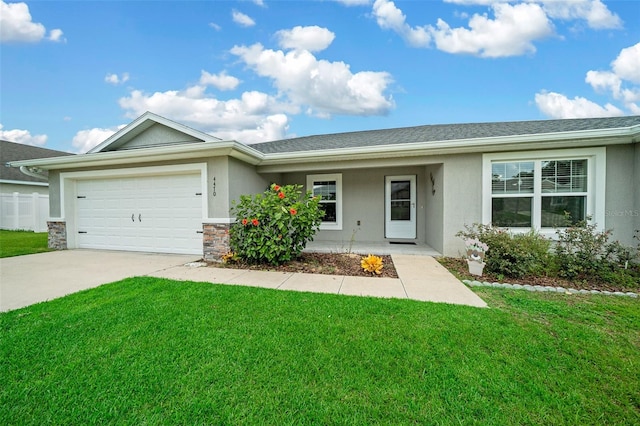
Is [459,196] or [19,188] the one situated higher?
Answer: [19,188]

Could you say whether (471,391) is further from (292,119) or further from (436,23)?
(292,119)

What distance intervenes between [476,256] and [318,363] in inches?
161

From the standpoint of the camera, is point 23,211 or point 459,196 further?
point 23,211

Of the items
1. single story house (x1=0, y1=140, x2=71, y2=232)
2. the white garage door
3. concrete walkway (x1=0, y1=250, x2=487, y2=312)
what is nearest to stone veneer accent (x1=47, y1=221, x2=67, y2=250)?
the white garage door

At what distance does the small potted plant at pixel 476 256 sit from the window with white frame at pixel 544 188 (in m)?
1.49

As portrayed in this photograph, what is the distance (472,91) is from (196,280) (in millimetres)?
11820

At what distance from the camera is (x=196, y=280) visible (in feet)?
15.1

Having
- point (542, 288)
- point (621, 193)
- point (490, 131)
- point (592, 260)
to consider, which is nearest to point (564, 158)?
point (621, 193)

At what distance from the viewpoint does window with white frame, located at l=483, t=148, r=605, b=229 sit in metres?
5.71

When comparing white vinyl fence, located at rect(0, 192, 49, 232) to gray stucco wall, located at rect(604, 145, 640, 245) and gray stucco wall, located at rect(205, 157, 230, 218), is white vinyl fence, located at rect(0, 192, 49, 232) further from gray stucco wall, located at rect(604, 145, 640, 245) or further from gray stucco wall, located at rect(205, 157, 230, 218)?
gray stucco wall, located at rect(604, 145, 640, 245)

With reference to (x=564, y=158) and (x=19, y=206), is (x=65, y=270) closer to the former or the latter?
(x=564, y=158)

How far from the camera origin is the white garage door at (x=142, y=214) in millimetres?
6824

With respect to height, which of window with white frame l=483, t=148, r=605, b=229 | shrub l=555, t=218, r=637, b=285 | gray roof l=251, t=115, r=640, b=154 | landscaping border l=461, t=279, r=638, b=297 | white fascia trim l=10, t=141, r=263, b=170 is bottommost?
landscaping border l=461, t=279, r=638, b=297

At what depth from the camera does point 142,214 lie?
731 cm
